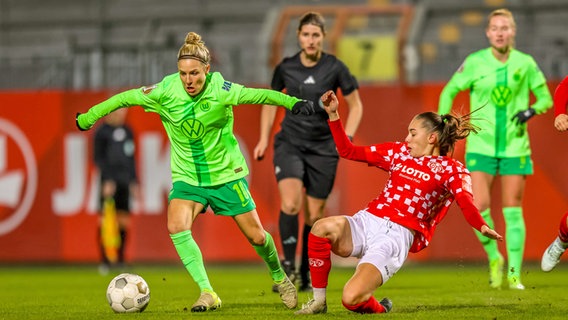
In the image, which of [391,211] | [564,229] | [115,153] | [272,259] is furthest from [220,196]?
[115,153]

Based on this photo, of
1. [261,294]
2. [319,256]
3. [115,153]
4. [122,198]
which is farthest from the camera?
[122,198]

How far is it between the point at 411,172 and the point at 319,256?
2.71 feet

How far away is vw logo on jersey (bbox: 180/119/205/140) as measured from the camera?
7.71 m

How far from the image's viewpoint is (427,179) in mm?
7059

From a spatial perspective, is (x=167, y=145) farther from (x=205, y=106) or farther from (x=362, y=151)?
(x=362, y=151)

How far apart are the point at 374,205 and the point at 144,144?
8.17 m

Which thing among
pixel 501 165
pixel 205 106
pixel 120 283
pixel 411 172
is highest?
pixel 205 106

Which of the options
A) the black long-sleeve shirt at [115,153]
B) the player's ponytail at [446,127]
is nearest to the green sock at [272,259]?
the player's ponytail at [446,127]

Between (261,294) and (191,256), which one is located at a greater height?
(191,256)

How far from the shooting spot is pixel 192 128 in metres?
7.73

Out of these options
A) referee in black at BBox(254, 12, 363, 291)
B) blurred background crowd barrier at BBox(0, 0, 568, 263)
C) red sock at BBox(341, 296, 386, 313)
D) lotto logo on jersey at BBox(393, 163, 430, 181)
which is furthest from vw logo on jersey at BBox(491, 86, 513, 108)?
blurred background crowd barrier at BBox(0, 0, 568, 263)

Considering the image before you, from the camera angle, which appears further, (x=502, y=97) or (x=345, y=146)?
(x=502, y=97)

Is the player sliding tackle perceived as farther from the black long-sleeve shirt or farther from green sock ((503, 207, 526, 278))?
the black long-sleeve shirt

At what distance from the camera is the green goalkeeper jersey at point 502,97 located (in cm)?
988
